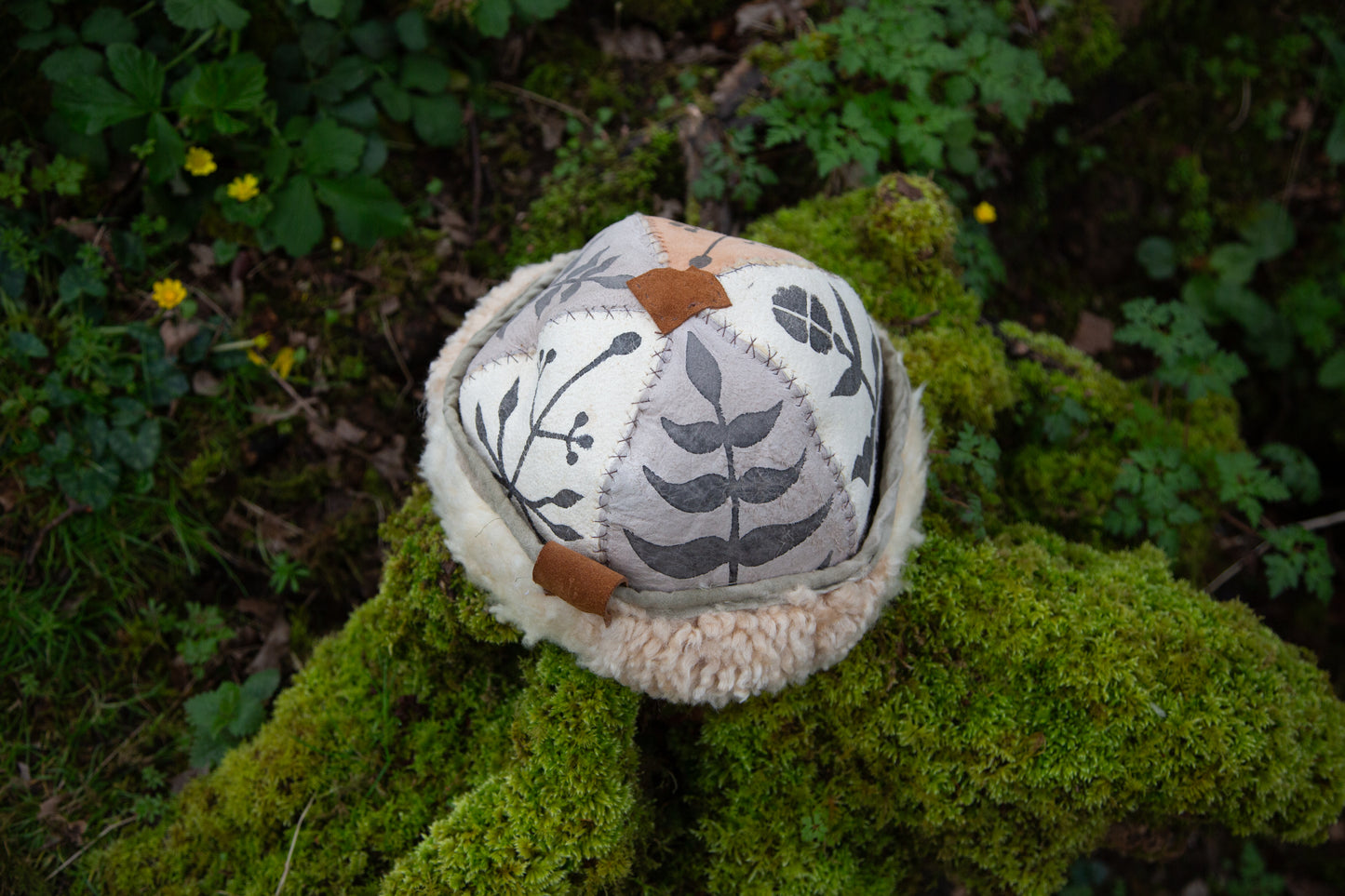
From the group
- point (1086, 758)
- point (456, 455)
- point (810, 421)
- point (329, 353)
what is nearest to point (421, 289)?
point (329, 353)

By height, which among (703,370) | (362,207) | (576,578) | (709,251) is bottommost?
(576,578)

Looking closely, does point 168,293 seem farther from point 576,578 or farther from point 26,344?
point 576,578

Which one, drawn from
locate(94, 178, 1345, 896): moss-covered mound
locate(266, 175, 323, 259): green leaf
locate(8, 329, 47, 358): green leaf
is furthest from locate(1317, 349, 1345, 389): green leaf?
locate(8, 329, 47, 358): green leaf

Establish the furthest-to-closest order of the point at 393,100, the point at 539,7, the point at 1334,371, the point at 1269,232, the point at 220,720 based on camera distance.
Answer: the point at 1269,232 → the point at 1334,371 → the point at 393,100 → the point at 539,7 → the point at 220,720

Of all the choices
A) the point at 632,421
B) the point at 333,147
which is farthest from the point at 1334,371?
the point at 333,147

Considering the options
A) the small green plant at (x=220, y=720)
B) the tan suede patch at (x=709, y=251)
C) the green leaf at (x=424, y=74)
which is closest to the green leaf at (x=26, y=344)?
the small green plant at (x=220, y=720)

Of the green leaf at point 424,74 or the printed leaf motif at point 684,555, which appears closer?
the printed leaf motif at point 684,555

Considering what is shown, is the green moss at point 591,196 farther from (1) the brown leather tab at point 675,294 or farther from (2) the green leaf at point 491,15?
(1) the brown leather tab at point 675,294

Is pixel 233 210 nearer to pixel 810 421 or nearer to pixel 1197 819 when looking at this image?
pixel 810 421
